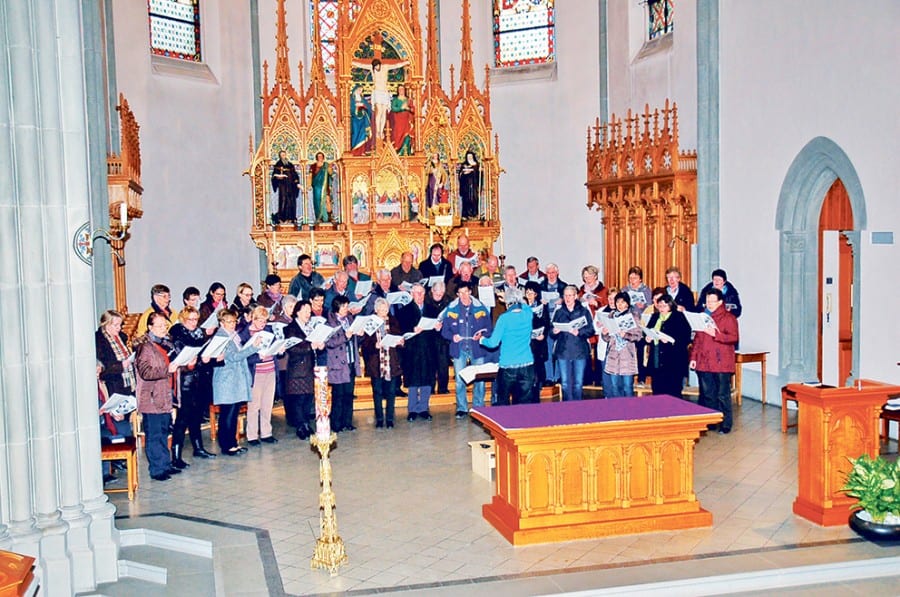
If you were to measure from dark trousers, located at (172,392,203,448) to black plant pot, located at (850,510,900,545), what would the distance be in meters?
6.82


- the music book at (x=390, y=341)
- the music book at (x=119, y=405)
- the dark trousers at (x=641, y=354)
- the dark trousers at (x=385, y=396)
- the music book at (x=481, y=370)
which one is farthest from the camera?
the dark trousers at (x=641, y=354)

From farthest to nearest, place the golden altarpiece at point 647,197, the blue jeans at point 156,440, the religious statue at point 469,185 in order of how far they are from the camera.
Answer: the religious statue at point 469,185 < the golden altarpiece at point 647,197 < the blue jeans at point 156,440

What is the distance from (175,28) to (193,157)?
2.47m

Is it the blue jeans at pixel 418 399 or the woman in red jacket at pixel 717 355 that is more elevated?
the woman in red jacket at pixel 717 355

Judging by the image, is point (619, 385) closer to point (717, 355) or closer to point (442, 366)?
point (717, 355)

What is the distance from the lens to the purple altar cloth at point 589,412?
7.83 meters

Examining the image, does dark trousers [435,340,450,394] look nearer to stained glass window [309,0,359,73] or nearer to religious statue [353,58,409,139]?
religious statue [353,58,409,139]

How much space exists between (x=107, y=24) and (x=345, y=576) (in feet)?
36.4

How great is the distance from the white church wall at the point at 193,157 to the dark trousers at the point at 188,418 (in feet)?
17.6

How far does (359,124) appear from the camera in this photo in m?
17.8

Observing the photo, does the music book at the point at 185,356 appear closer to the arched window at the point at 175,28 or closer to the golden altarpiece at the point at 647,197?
the golden altarpiece at the point at 647,197

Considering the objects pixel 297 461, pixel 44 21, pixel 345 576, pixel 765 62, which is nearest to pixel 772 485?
pixel 345 576

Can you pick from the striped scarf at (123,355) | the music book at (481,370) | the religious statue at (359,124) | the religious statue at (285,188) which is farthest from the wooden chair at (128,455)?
the religious statue at (359,124)

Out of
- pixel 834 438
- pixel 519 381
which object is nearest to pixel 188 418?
pixel 519 381
